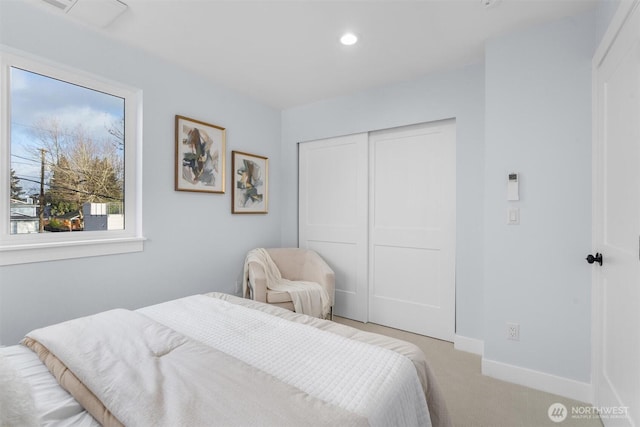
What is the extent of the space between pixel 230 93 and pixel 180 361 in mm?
2763

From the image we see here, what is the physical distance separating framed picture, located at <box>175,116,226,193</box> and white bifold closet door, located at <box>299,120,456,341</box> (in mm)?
1069

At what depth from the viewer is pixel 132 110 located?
2424mm

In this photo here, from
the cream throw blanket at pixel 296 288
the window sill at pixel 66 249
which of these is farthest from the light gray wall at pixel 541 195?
the window sill at pixel 66 249

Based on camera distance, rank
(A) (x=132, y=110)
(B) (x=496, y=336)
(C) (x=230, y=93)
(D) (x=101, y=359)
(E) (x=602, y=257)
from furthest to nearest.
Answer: (C) (x=230, y=93)
(A) (x=132, y=110)
(B) (x=496, y=336)
(E) (x=602, y=257)
(D) (x=101, y=359)

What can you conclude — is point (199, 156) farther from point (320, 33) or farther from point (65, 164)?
point (320, 33)

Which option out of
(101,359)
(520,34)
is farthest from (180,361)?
(520,34)

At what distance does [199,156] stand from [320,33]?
5.05ft

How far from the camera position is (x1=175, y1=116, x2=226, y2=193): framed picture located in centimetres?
269

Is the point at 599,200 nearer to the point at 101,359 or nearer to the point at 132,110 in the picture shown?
the point at 101,359

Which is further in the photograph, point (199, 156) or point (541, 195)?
point (199, 156)

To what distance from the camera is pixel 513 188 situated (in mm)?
2111

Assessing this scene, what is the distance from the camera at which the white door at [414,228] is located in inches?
111

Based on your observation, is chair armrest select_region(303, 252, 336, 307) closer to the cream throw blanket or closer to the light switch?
the cream throw blanket

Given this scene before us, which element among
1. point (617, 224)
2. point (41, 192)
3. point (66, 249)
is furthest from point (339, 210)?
point (41, 192)
